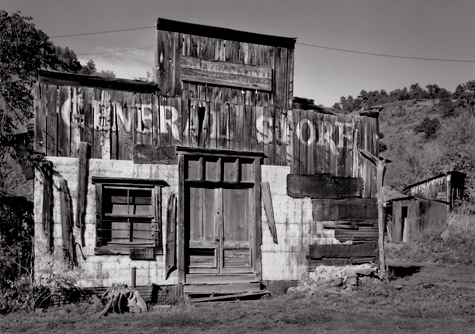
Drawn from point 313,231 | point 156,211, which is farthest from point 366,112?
point 156,211

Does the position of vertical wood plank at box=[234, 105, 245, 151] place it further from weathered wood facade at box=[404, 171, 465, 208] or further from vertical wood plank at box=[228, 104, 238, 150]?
weathered wood facade at box=[404, 171, 465, 208]

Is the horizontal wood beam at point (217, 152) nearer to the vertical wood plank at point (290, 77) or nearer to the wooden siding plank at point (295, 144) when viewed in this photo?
the wooden siding plank at point (295, 144)

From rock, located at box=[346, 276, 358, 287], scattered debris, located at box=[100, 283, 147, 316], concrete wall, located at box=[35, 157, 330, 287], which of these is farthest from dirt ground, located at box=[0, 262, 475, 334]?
concrete wall, located at box=[35, 157, 330, 287]

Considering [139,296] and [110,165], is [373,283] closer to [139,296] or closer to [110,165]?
[139,296]

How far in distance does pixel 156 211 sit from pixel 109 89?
2889 mm

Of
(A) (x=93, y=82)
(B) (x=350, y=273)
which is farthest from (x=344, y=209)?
(A) (x=93, y=82)

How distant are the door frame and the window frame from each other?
1.39ft

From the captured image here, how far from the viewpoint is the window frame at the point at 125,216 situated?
10781mm

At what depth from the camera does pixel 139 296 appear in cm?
1041

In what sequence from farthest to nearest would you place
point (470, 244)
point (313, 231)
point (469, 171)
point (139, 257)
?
point (469, 171), point (470, 244), point (313, 231), point (139, 257)

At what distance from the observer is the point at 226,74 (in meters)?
12.5

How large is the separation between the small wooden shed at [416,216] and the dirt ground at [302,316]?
1570 cm

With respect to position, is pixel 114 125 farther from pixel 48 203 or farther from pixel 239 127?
pixel 239 127

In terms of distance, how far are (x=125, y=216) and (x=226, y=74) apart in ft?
13.6
